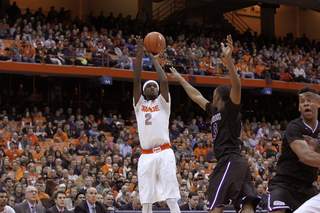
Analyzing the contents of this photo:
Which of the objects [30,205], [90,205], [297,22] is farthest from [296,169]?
[297,22]

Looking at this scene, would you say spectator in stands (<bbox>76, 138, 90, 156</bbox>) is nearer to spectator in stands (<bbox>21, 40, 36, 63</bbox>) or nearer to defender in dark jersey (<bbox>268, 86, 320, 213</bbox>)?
spectator in stands (<bbox>21, 40, 36, 63</bbox>)

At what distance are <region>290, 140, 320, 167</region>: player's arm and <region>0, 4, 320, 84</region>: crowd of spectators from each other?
15044 mm

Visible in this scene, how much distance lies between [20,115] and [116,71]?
4.71 m

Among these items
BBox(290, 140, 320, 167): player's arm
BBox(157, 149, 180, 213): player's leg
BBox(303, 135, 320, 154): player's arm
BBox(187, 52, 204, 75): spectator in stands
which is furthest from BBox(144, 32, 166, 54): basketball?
BBox(187, 52, 204, 75): spectator in stands

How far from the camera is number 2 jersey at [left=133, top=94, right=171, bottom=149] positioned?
A: 6332mm

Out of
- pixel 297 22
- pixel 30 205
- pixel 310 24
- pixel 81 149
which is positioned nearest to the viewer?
pixel 30 205

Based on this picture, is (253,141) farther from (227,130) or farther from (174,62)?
(227,130)

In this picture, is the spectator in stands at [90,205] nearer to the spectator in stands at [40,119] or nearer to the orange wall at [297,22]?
the spectator in stands at [40,119]

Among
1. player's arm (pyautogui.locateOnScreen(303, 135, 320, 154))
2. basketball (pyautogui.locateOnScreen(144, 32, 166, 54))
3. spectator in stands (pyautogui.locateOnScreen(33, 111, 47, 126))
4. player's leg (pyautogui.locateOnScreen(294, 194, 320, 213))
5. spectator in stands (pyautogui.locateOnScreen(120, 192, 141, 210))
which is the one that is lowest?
spectator in stands (pyautogui.locateOnScreen(120, 192, 141, 210))

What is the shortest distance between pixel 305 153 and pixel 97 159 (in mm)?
11656

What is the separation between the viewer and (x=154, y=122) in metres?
6.34

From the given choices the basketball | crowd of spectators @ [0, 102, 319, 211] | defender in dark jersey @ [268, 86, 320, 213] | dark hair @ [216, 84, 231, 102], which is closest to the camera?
defender in dark jersey @ [268, 86, 320, 213]

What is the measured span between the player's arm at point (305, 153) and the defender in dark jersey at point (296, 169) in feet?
0.19

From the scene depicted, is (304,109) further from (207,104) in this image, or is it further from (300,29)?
(300,29)
